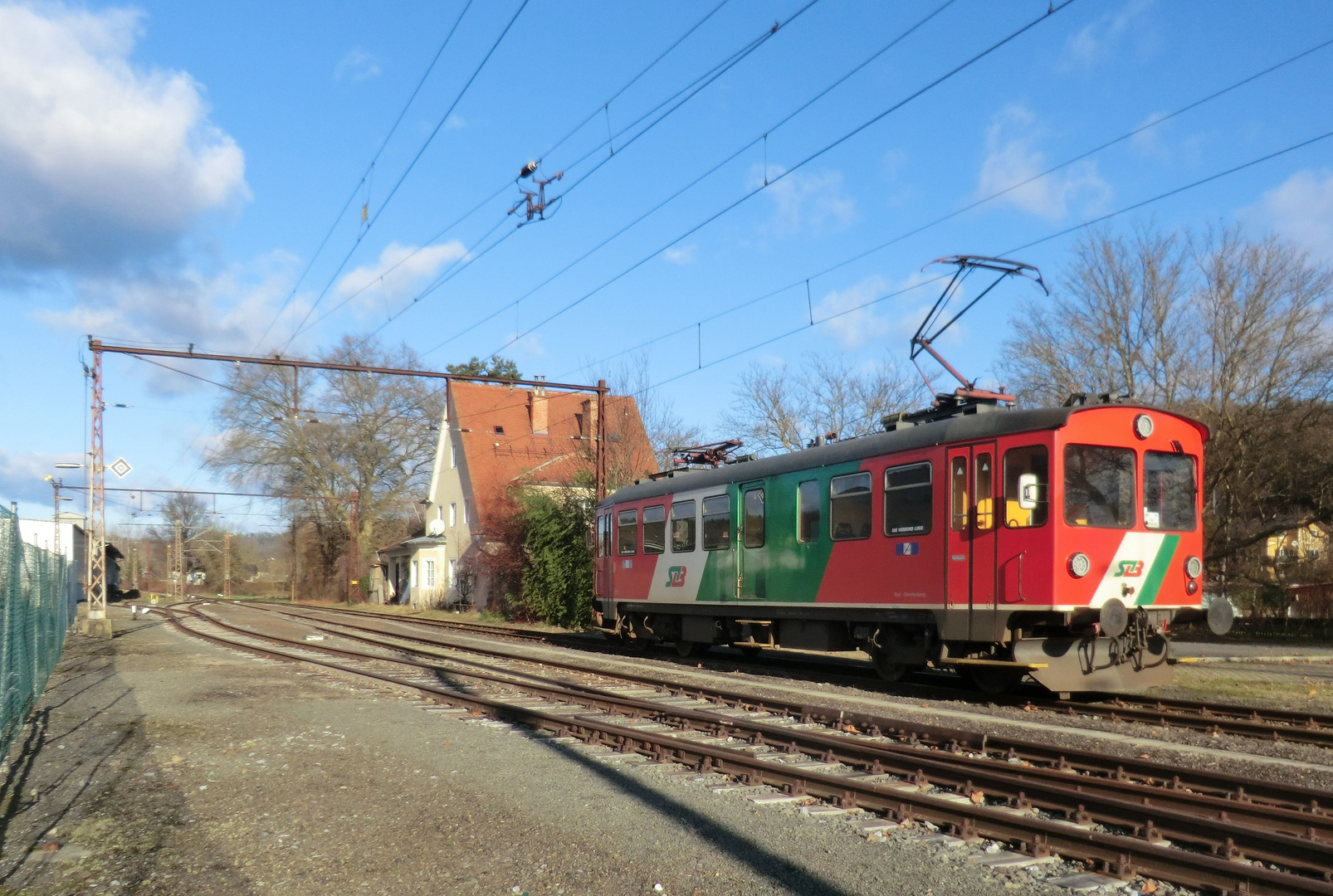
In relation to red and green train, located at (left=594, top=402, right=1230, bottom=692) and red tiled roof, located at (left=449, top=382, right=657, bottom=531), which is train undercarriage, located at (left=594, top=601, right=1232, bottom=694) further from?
red tiled roof, located at (left=449, top=382, right=657, bottom=531)

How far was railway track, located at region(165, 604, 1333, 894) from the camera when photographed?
5.55 metres

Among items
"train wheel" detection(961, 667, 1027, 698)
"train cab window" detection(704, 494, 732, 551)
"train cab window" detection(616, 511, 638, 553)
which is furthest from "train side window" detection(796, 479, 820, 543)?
"train cab window" detection(616, 511, 638, 553)

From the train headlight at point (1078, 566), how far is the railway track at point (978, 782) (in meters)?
2.94

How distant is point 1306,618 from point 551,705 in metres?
20.5

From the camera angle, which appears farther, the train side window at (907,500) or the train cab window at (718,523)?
the train cab window at (718,523)

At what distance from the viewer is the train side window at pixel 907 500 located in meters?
12.4

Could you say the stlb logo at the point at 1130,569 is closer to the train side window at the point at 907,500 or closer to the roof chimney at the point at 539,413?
the train side window at the point at 907,500

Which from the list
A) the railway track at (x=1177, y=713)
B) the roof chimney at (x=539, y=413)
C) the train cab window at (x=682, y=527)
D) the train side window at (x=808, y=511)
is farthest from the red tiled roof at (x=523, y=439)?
the railway track at (x=1177, y=713)

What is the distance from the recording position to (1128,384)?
2691cm

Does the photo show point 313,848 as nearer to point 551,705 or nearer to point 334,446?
point 551,705

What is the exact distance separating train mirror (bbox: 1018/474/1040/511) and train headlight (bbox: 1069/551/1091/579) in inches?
26.9

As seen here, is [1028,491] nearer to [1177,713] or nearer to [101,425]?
[1177,713]

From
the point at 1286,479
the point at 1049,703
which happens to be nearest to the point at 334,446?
the point at 1286,479

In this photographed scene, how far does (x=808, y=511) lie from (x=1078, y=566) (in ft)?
14.2
